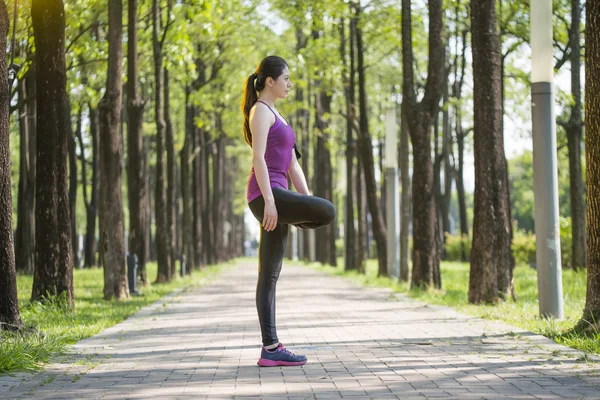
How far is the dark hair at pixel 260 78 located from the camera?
7.35m

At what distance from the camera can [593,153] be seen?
9086mm

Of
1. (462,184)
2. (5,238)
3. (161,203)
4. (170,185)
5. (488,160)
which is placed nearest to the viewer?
(5,238)

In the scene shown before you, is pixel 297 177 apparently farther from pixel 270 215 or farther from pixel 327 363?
pixel 327 363

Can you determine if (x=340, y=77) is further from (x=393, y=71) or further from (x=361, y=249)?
(x=393, y=71)

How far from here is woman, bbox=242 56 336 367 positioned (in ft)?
23.0

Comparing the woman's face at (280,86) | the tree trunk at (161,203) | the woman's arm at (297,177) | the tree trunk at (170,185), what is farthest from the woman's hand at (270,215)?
the tree trunk at (170,185)

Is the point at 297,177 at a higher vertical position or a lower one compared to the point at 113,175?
lower

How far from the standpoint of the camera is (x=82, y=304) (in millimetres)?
15469

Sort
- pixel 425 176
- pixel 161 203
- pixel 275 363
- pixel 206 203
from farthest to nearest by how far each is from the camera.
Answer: pixel 206 203, pixel 161 203, pixel 425 176, pixel 275 363

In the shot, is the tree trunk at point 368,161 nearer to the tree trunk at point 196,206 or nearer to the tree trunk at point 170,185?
the tree trunk at point 170,185

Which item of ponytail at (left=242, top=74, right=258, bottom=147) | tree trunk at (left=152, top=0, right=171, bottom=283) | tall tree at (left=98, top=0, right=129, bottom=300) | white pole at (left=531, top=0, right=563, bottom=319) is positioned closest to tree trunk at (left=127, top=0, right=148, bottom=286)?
tall tree at (left=98, top=0, right=129, bottom=300)

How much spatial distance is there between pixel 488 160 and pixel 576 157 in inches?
466

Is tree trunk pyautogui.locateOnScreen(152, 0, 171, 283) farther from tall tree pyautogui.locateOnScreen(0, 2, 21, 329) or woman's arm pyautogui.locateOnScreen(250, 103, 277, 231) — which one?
woman's arm pyautogui.locateOnScreen(250, 103, 277, 231)

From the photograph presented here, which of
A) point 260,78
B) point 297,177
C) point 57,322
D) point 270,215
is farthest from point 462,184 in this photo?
Result: point 270,215
